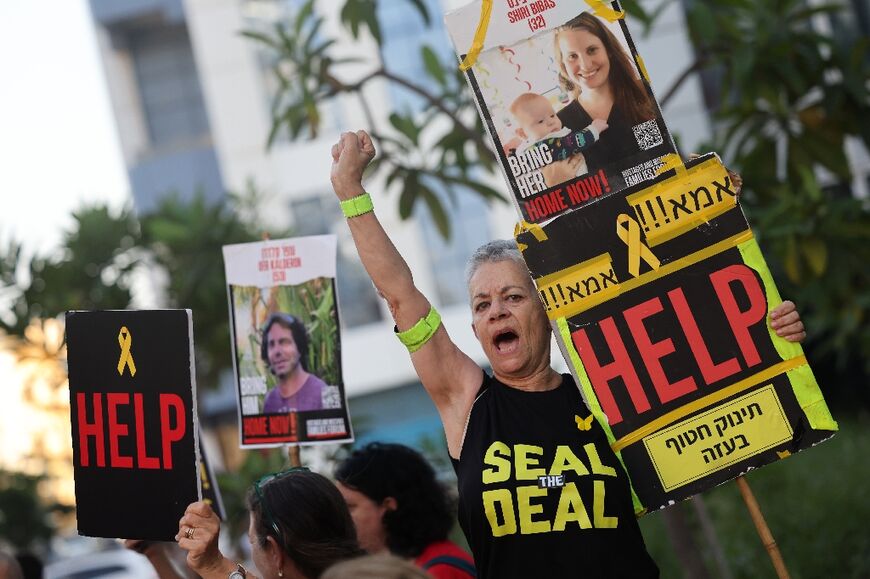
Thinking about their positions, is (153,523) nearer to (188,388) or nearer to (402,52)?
(188,388)

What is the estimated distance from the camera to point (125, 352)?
367 cm

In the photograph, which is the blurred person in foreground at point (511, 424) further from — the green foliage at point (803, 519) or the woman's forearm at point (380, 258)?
the green foliage at point (803, 519)

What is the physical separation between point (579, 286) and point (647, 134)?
1.50 feet

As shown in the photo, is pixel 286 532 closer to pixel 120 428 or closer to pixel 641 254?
pixel 120 428

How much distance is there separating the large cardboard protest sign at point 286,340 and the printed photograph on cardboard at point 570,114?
103cm

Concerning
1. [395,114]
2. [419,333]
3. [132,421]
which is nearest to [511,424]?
[419,333]

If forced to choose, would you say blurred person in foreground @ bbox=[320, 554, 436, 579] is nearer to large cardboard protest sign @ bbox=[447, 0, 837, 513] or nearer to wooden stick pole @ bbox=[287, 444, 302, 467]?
large cardboard protest sign @ bbox=[447, 0, 837, 513]

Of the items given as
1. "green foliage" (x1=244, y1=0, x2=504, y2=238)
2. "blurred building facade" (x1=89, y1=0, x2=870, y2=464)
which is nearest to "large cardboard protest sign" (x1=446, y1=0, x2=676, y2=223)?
"green foliage" (x1=244, y1=0, x2=504, y2=238)

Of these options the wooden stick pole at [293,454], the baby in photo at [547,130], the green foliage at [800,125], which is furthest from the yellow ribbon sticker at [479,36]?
the green foliage at [800,125]

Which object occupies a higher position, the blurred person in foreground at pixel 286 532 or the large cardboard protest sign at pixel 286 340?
the large cardboard protest sign at pixel 286 340

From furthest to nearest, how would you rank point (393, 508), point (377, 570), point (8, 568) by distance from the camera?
point (393, 508)
point (8, 568)
point (377, 570)

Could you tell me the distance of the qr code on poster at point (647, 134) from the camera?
11.5 feet

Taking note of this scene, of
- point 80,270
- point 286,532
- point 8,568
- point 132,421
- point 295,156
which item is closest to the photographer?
point 286,532

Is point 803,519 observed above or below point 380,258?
below
